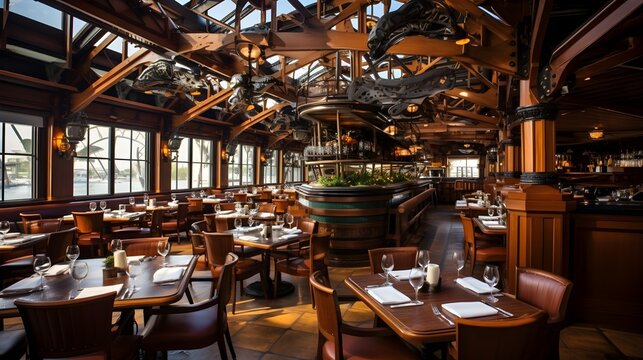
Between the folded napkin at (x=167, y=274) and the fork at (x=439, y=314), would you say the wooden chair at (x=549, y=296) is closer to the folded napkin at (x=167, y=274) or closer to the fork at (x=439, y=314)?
the fork at (x=439, y=314)

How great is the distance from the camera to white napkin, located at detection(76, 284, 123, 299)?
2143mm

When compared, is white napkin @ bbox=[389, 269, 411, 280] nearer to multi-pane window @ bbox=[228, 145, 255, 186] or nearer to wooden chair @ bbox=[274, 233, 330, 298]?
wooden chair @ bbox=[274, 233, 330, 298]

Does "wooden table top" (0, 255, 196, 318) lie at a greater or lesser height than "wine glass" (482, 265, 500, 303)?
lesser

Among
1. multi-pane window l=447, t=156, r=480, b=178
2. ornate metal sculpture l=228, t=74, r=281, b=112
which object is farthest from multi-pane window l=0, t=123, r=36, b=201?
multi-pane window l=447, t=156, r=480, b=178

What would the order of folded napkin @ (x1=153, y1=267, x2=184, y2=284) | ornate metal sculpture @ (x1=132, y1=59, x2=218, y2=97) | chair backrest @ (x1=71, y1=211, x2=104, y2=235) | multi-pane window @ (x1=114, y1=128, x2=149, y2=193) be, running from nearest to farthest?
folded napkin @ (x1=153, y1=267, x2=184, y2=284)
ornate metal sculpture @ (x1=132, y1=59, x2=218, y2=97)
chair backrest @ (x1=71, y1=211, x2=104, y2=235)
multi-pane window @ (x1=114, y1=128, x2=149, y2=193)

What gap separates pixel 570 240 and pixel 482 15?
8.33 feet

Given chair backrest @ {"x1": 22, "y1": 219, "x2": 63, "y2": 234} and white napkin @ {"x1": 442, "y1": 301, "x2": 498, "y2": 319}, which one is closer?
white napkin @ {"x1": 442, "y1": 301, "x2": 498, "y2": 319}

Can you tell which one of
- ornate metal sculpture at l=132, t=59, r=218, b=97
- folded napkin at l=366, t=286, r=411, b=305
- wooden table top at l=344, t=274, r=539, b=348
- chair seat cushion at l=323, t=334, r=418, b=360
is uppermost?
ornate metal sculpture at l=132, t=59, r=218, b=97

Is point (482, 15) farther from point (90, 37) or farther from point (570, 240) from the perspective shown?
point (90, 37)

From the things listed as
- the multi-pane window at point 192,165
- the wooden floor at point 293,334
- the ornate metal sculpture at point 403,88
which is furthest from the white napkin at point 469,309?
the multi-pane window at point 192,165

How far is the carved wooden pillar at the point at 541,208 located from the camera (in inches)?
135

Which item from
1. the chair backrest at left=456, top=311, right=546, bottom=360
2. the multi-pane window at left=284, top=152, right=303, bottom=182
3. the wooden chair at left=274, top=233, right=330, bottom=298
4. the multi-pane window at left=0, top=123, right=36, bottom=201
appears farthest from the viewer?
the multi-pane window at left=284, top=152, right=303, bottom=182

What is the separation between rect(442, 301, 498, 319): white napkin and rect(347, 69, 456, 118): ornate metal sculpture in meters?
3.73

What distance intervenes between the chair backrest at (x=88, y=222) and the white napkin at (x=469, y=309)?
18.3 feet
